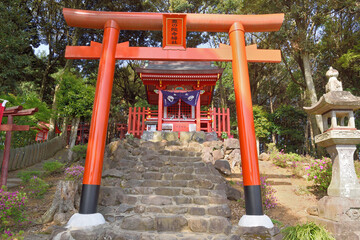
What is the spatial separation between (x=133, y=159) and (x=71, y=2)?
14.2 metres

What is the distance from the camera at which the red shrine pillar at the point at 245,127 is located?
14.3ft

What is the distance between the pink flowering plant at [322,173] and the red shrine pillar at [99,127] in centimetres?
609

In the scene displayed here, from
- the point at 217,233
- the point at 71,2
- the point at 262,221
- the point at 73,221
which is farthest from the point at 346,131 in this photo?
the point at 71,2

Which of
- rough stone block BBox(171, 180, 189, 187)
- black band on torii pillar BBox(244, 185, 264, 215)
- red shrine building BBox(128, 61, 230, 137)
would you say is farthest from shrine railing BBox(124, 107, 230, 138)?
black band on torii pillar BBox(244, 185, 264, 215)

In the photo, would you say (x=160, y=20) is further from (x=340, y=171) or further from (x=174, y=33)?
(x=340, y=171)

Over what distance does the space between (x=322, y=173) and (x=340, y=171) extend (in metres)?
1.54

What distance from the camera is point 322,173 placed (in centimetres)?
646

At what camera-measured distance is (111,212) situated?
485 centimetres

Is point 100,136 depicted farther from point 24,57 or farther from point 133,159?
point 24,57

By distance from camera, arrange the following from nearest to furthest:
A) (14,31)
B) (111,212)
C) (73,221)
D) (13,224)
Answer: (73,221) → (13,224) → (111,212) → (14,31)

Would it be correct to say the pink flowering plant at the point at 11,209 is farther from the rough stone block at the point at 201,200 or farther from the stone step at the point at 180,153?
the stone step at the point at 180,153

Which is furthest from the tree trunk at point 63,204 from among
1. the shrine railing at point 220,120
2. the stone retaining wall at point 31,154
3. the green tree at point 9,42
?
the green tree at point 9,42

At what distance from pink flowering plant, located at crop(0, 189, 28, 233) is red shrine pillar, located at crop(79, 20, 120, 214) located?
3.97ft


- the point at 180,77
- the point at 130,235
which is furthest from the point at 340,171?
the point at 180,77
